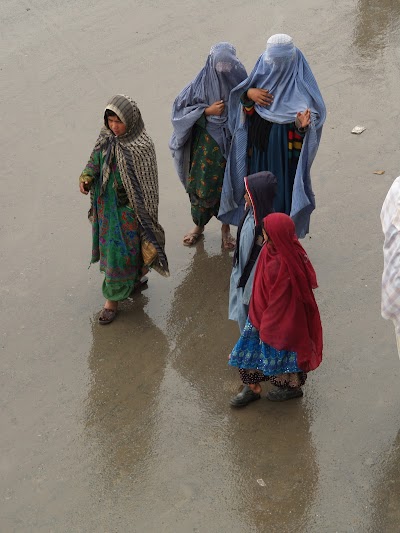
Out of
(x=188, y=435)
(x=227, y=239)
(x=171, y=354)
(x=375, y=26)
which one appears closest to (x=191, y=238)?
(x=227, y=239)

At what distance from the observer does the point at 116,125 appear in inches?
215

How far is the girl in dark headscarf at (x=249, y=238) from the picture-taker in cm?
479

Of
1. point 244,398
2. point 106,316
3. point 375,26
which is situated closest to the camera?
point 244,398

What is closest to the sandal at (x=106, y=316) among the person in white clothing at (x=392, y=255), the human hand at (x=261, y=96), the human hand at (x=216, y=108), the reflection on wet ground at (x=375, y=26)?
the human hand at (x=216, y=108)

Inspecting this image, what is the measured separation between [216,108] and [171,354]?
170 cm

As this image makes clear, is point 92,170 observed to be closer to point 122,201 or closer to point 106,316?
point 122,201

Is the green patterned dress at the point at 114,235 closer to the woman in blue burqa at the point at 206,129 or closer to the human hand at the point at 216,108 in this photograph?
the woman in blue burqa at the point at 206,129

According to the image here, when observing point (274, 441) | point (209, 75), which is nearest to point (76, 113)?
point (209, 75)

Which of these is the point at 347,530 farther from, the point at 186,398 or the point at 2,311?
the point at 2,311

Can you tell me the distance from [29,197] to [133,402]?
8.40 ft

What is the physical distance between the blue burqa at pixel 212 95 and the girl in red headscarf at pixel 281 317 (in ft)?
5.39

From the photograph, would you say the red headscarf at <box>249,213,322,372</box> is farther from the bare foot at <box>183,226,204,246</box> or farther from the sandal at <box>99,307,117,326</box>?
the bare foot at <box>183,226,204,246</box>

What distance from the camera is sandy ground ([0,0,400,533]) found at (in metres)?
4.60

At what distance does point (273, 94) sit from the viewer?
5.78 metres
